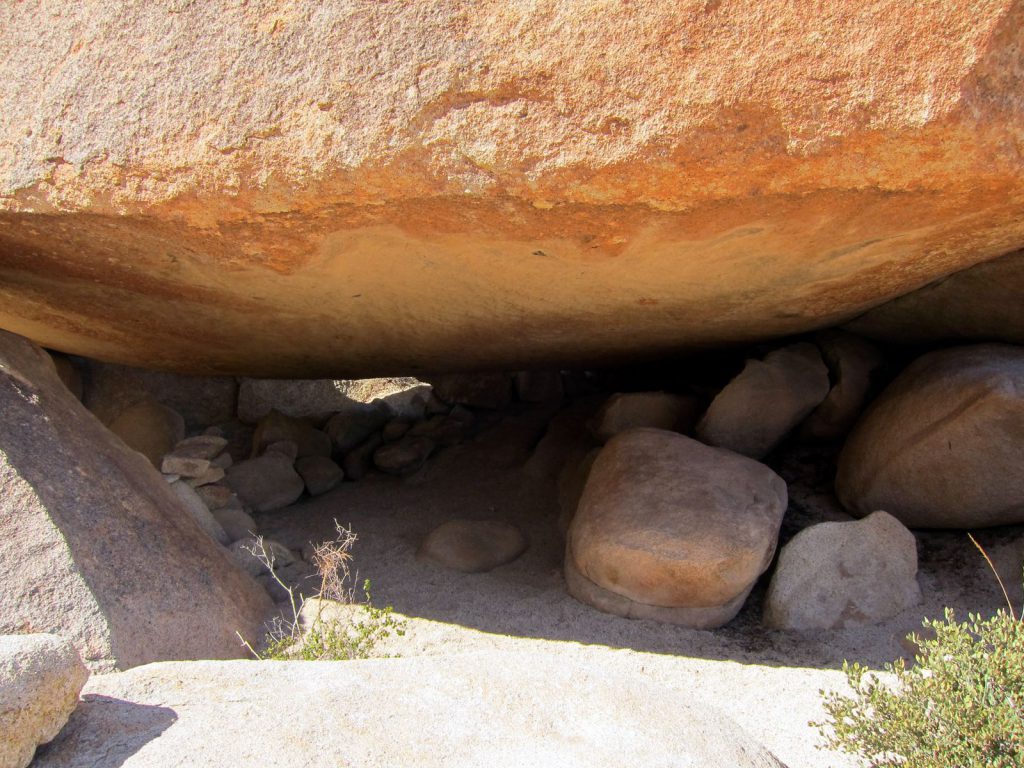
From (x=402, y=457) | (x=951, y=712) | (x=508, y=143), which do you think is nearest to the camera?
(x=951, y=712)

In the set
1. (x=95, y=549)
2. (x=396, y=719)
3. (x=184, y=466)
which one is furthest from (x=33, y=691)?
(x=184, y=466)

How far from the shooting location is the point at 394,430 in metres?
5.45

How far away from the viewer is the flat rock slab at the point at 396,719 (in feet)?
5.31

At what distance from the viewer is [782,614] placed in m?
3.07

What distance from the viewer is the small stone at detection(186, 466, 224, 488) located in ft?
13.8

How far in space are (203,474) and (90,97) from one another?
2240mm

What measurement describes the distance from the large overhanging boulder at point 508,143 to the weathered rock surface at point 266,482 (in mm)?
1740

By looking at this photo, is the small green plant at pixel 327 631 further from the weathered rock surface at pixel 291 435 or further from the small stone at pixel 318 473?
the weathered rock surface at pixel 291 435

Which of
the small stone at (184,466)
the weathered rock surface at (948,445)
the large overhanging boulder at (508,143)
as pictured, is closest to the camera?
the large overhanging boulder at (508,143)

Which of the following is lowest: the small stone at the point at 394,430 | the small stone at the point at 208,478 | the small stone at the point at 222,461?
the small stone at the point at 394,430

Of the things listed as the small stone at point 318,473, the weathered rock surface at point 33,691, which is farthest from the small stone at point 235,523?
the weathered rock surface at point 33,691

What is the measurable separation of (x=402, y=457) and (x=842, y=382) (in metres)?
2.42

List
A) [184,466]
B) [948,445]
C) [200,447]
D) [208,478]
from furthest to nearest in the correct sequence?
1. [200,447]
2. [208,478]
3. [184,466]
4. [948,445]

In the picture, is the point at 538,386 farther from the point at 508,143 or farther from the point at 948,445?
the point at 508,143
